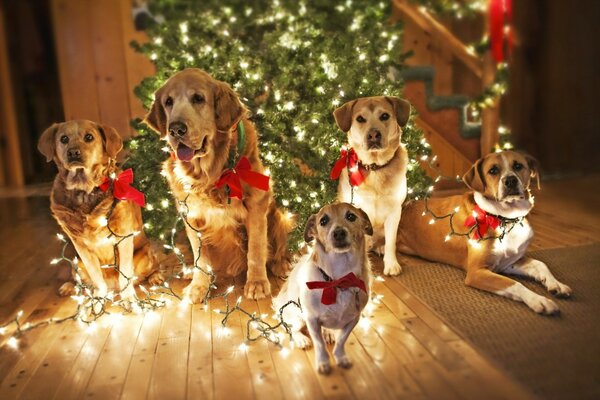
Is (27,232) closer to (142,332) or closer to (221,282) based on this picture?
(221,282)

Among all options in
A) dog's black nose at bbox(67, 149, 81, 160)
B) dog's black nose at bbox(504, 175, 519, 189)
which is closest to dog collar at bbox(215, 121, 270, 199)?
dog's black nose at bbox(67, 149, 81, 160)

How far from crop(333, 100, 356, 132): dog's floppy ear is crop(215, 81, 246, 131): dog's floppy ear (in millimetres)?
623

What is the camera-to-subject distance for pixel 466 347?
2.19 m

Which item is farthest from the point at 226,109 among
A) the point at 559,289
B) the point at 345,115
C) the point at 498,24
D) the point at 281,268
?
the point at 498,24

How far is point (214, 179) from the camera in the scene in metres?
2.82

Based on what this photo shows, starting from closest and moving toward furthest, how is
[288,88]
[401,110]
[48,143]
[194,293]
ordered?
[48,143] < [194,293] < [401,110] < [288,88]

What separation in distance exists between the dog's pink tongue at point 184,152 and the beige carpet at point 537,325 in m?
1.36

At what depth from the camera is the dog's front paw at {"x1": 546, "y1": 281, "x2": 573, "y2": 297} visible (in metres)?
2.63

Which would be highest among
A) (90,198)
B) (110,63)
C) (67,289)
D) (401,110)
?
(110,63)

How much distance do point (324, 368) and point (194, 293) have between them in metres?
1.12

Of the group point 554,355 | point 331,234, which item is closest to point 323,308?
point 331,234

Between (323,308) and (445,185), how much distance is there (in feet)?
11.0

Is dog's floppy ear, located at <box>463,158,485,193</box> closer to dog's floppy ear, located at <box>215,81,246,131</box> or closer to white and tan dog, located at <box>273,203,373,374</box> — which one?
white and tan dog, located at <box>273,203,373,374</box>

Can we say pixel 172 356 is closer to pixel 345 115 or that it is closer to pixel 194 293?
pixel 194 293
